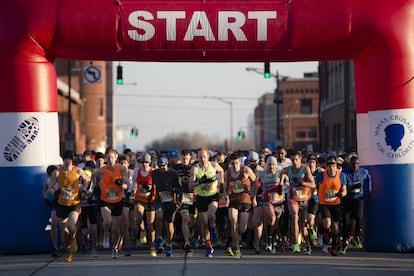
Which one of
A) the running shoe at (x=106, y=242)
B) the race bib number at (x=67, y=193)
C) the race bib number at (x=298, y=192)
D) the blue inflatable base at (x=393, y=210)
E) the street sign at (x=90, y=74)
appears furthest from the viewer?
the street sign at (x=90, y=74)

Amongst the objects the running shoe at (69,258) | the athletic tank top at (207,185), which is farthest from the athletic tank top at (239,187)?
the running shoe at (69,258)

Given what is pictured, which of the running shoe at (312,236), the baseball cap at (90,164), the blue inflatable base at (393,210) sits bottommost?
the running shoe at (312,236)

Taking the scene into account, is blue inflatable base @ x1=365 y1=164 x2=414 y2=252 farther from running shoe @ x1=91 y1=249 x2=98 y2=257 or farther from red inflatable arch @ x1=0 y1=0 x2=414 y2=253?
running shoe @ x1=91 y1=249 x2=98 y2=257

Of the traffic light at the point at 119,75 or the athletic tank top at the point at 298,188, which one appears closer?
the athletic tank top at the point at 298,188

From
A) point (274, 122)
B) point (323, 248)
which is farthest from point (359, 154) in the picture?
point (274, 122)

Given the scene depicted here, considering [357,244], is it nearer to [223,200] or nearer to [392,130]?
[392,130]

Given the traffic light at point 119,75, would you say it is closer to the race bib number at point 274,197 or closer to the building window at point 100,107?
the race bib number at point 274,197

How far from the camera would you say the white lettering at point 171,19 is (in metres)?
16.2

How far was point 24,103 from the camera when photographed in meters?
16.5

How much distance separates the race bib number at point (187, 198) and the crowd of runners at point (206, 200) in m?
0.02

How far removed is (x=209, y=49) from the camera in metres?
16.4

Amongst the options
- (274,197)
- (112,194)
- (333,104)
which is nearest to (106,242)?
(112,194)

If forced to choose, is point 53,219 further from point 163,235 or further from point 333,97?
point 333,97

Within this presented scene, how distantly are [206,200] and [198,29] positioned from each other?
306 centimetres
